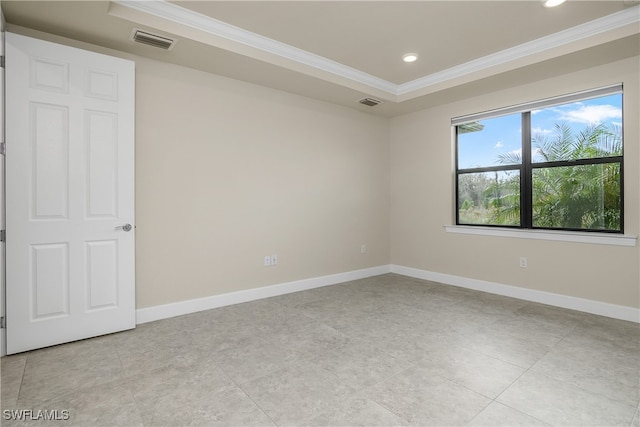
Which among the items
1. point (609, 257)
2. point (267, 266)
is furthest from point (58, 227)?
point (609, 257)

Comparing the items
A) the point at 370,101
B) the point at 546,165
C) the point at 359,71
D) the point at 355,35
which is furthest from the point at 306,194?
the point at 546,165

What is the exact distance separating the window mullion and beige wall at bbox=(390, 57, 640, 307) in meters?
0.24

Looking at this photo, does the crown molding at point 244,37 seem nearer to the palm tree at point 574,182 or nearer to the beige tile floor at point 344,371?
the palm tree at point 574,182

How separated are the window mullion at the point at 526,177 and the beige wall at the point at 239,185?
6.69ft

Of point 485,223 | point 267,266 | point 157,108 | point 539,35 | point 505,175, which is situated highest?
point 539,35

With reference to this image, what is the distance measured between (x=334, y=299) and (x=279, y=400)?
6.78ft

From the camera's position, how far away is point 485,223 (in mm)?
4484

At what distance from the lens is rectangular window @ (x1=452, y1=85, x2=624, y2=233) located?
345cm

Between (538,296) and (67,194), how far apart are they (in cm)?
478

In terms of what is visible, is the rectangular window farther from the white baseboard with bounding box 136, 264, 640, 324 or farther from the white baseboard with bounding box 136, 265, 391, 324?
the white baseboard with bounding box 136, 265, 391, 324

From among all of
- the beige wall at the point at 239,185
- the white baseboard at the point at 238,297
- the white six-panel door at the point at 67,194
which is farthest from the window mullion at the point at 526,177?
the white six-panel door at the point at 67,194

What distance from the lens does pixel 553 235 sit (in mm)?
3754

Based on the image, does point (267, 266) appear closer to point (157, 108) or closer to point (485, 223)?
point (157, 108)

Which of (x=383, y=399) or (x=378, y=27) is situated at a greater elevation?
(x=378, y=27)
